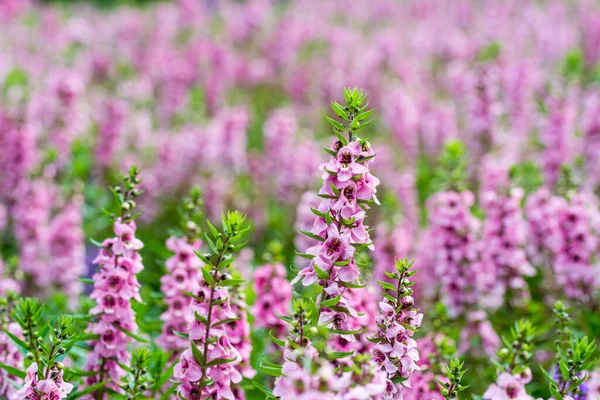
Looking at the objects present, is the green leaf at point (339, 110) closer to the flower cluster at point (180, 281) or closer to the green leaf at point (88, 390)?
the flower cluster at point (180, 281)

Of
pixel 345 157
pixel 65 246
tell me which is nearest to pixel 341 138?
pixel 345 157

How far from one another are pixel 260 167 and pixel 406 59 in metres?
6.25

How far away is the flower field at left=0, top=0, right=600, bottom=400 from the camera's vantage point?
10.8 feet

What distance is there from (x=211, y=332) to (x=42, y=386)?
850 mm

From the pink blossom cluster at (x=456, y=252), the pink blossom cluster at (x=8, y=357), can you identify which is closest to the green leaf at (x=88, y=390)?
the pink blossom cluster at (x=8, y=357)

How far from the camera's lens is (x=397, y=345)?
3.19 m

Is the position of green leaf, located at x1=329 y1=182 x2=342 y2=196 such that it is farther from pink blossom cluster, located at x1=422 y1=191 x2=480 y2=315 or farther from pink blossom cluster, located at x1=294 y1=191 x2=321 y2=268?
pink blossom cluster, located at x1=294 y1=191 x2=321 y2=268

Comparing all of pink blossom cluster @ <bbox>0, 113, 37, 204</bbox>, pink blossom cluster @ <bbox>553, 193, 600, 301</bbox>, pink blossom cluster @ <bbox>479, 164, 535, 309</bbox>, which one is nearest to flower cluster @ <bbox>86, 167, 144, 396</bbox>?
pink blossom cluster @ <bbox>479, 164, 535, 309</bbox>

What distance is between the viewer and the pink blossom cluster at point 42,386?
317 centimetres

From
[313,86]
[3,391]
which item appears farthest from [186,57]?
[3,391]

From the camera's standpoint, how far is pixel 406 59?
15398mm

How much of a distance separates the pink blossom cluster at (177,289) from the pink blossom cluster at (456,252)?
8.20 ft

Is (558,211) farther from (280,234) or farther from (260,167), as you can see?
(260,167)

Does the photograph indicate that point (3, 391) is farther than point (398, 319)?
Yes
